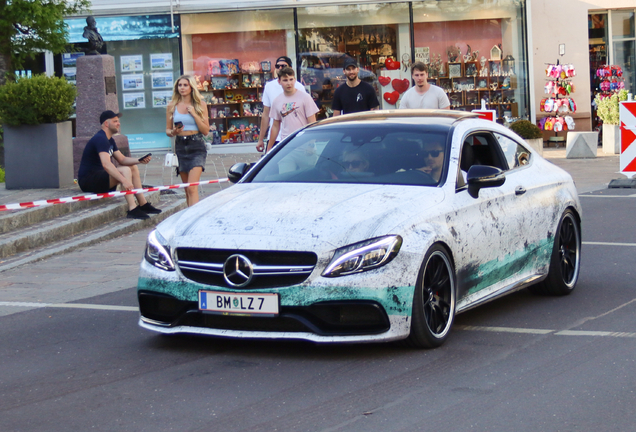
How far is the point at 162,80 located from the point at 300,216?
19429 mm

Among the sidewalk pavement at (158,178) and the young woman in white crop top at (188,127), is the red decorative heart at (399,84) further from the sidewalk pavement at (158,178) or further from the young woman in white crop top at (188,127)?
the young woman in white crop top at (188,127)

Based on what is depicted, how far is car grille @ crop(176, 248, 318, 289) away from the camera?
534 cm

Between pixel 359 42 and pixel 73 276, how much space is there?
638 inches

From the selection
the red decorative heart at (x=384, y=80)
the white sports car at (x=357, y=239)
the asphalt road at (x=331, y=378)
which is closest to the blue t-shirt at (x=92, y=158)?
the asphalt road at (x=331, y=378)

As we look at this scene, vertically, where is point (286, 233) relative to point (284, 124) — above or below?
below

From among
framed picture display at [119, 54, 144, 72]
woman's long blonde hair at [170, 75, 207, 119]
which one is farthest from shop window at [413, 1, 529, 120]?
woman's long blonde hair at [170, 75, 207, 119]

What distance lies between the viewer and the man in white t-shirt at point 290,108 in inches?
434

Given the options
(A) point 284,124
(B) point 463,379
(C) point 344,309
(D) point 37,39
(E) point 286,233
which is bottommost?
(B) point 463,379

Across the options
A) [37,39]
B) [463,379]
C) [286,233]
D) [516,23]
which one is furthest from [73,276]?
[516,23]

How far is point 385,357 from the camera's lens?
557cm

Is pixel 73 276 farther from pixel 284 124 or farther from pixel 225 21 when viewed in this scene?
pixel 225 21

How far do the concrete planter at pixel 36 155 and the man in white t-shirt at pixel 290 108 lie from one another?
384 centimetres

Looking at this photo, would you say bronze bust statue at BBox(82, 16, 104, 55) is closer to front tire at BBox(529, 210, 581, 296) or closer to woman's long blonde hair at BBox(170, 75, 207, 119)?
woman's long blonde hair at BBox(170, 75, 207, 119)

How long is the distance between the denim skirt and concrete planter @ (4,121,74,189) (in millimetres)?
2283
